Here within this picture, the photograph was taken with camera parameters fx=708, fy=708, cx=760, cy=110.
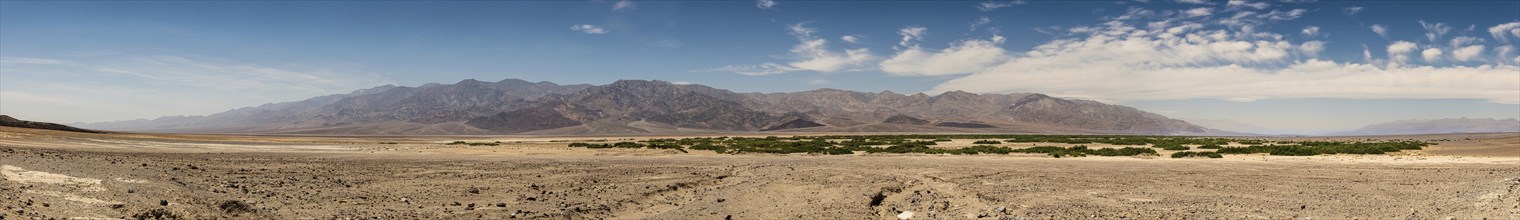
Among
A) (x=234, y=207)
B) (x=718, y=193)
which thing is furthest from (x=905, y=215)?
(x=234, y=207)

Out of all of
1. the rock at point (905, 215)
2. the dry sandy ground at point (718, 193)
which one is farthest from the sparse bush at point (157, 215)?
the rock at point (905, 215)

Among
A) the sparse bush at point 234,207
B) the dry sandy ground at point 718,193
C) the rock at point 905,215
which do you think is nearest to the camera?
the sparse bush at point 234,207

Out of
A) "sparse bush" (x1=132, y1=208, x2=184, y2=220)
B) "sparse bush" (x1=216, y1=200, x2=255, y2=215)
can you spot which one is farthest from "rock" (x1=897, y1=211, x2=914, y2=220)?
"sparse bush" (x1=132, y1=208, x2=184, y2=220)

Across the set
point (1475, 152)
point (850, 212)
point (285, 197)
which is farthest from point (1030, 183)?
point (1475, 152)

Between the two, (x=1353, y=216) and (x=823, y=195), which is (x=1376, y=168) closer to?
(x=1353, y=216)

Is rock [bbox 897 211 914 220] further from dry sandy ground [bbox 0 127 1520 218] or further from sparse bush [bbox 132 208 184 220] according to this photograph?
sparse bush [bbox 132 208 184 220]

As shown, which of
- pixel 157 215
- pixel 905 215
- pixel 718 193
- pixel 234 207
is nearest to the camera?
pixel 157 215

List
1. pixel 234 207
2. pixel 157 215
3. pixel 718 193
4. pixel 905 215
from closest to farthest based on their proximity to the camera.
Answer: pixel 157 215 < pixel 234 207 < pixel 905 215 < pixel 718 193

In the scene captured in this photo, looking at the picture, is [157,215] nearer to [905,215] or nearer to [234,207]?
[234,207]

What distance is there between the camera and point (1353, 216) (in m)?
12.9

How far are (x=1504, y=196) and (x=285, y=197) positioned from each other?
23797mm

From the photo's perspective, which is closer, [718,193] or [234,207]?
[234,207]

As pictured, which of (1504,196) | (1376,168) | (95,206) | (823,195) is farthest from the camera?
(1376,168)

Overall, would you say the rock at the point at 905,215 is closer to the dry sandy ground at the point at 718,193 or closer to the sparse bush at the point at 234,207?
the dry sandy ground at the point at 718,193
